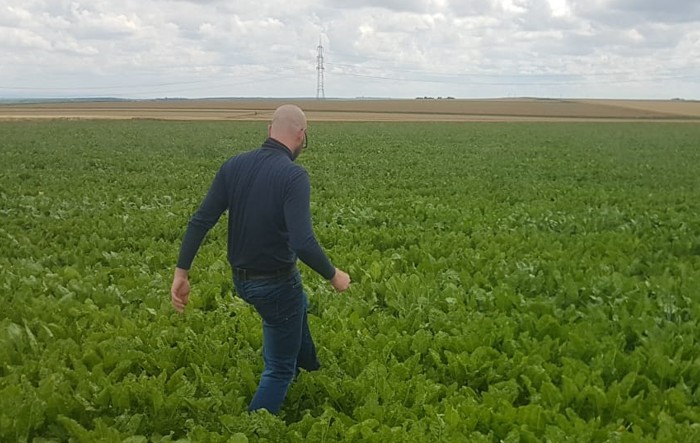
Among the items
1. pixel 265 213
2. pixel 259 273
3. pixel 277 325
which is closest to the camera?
pixel 265 213

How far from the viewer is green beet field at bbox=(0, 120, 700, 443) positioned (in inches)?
170

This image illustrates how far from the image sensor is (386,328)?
6.10 m

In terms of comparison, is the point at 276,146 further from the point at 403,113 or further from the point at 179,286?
the point at 403,113

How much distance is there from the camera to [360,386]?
15.6 ft

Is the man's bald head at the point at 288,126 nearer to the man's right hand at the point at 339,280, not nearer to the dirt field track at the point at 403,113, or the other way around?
the man's right hand at the point at 339,280

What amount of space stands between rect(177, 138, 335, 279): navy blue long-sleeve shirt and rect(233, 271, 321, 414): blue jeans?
13 cm

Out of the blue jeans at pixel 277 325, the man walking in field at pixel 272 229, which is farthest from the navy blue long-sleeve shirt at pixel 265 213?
the blue jeans at pixel 277 325

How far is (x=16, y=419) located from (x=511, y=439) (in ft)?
10.1

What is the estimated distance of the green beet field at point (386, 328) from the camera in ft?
14.2

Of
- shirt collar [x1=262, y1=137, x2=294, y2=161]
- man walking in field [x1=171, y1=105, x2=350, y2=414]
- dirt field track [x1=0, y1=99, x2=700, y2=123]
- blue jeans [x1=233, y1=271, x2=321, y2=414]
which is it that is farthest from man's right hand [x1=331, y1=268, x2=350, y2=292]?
dirt field track [x1=0, y1=99, x2=700, y2=123]

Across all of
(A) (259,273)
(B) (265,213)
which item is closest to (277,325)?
(A) (259,273)

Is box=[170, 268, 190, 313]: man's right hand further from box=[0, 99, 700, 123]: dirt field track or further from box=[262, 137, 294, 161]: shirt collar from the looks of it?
box=[0, 99, 700, 123]: dirt field track

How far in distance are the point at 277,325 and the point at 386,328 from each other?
2119 millimetres

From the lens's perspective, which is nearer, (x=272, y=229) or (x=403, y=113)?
(x=272, y=229)
